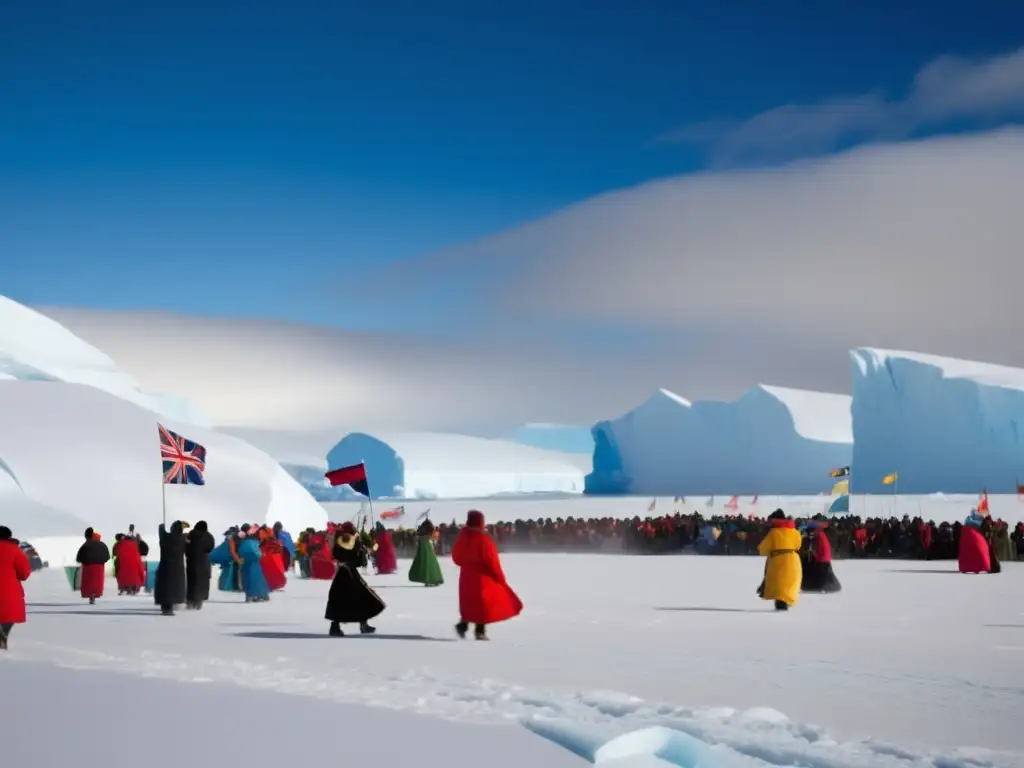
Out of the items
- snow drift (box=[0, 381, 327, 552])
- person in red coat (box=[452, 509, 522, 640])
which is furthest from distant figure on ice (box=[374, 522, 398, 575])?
person in red coat (box=[452, 509, 522, 640])

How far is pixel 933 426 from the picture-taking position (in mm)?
58219

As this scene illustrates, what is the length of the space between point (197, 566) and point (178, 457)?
6105mm

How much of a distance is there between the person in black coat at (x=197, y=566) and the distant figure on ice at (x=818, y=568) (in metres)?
8.06

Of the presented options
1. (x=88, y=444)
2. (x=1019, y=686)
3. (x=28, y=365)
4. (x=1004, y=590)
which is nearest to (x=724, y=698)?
(x=1019, y=686)

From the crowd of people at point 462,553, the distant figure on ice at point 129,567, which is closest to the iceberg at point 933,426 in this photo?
the crowd of people at point 462,553

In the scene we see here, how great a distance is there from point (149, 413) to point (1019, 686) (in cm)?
3657

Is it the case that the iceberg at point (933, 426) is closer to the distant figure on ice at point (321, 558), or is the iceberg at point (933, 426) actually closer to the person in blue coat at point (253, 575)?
the distant figure on ice at point (321, 558)

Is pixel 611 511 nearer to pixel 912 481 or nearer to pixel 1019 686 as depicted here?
pixel 912 481

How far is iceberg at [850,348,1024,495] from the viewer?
57.2 metres

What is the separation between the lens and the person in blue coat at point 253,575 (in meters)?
18.7

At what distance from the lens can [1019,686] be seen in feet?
28.6

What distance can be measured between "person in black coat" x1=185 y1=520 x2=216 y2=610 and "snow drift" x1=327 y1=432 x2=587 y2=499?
81670 millimetres

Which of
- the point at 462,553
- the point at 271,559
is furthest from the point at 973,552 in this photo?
the point at 462,553

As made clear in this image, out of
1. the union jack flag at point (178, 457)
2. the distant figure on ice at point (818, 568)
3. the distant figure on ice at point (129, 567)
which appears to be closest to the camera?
the distant figure on ice at point (818, 568)
